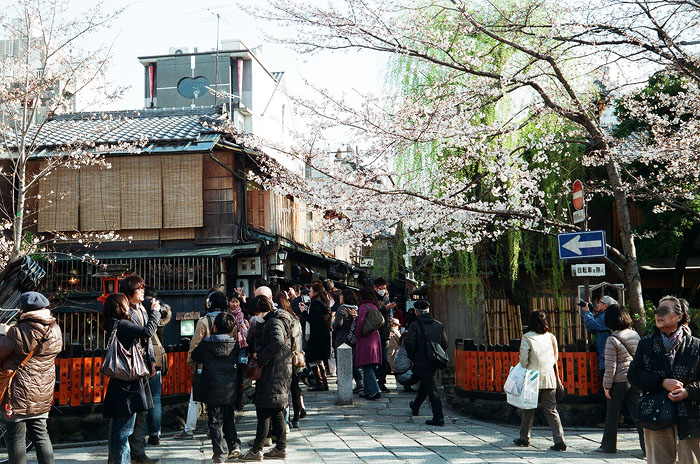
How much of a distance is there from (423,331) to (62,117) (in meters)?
19.6

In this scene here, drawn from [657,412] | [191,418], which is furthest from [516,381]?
[191,418]

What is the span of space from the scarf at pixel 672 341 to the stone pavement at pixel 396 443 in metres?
2.81

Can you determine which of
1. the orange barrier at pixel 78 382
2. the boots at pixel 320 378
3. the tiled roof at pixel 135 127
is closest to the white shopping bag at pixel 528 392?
the boots at pixel 320 378

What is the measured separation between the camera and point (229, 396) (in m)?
8.04

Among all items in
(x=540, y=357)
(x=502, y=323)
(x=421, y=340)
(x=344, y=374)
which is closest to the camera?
(x=540, y=357)

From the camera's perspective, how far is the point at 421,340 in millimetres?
10781

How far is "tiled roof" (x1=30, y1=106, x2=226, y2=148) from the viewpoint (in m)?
21.1

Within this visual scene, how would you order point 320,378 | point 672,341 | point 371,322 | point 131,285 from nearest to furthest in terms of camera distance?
point 672,341, point 131,285, point 371,322, point 320,378

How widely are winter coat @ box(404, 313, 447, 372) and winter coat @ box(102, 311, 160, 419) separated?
4.52 m

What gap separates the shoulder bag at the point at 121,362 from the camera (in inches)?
282

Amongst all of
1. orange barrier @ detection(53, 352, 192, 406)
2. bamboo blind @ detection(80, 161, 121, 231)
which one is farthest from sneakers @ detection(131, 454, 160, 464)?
bamboo blind @ detection(80, 161, 121, 231)

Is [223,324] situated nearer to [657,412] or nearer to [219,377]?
[219,377]

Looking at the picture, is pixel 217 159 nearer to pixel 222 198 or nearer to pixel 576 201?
pixel 222 198

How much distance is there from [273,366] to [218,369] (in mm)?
632
